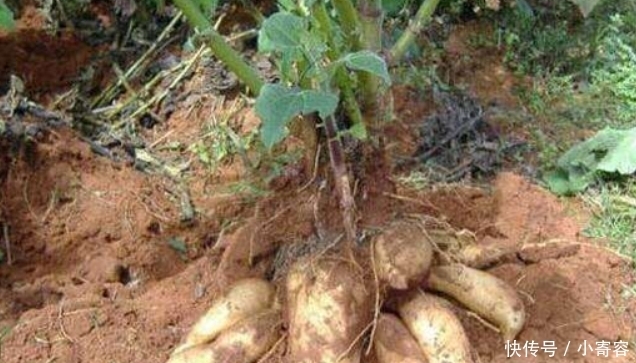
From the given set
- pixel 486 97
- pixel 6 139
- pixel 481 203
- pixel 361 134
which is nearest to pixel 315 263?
pixel 361 134

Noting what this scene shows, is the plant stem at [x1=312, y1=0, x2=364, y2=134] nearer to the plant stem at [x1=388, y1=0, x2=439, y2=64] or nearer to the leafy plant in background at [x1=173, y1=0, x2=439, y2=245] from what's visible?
the leafy plant in background at [x1=173, y1=0, x2=439, y2=245]

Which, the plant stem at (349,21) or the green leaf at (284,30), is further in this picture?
the plant stem at (349,21)

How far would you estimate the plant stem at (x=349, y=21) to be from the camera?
1.66 m

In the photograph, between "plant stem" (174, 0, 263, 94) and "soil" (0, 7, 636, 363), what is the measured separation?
22cm

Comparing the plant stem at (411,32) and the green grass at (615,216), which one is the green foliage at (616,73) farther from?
the plant stem at (411,32)

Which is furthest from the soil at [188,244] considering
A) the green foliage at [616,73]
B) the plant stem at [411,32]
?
the green foliage at [616,73]

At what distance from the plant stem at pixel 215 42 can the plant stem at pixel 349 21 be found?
0.60ft

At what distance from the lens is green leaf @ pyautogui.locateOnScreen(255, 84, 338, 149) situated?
148 cm

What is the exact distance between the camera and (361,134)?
1696 millimetres

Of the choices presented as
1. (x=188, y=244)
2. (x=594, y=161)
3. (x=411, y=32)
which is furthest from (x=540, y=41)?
(x=188, y=244)

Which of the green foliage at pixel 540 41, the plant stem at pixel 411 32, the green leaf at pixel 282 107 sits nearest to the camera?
the green leaf at pixel 282 107

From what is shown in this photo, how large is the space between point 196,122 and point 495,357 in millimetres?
1096

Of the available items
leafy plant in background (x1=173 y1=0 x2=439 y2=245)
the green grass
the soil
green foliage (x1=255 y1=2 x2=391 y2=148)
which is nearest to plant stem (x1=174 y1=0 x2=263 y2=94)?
leafy plant in background (x1=173 y1=0 x2=439 y2=245)

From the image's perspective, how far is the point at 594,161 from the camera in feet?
7.50
